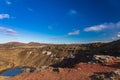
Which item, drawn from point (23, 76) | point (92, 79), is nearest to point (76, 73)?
point (92, 79)

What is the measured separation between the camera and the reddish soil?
109 feet

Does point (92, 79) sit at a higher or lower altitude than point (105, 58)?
lower

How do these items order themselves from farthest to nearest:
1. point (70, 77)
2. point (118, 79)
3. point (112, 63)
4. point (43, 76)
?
point (112, 63), point (43, 76), point (70, 77), point (118, 79)

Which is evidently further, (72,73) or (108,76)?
(72,73)

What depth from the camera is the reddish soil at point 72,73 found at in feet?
109

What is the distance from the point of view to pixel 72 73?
34.6 m

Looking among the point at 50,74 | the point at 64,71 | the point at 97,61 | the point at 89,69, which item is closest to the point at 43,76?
the point at 50,74

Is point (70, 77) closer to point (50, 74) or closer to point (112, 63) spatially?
point (50, 74)

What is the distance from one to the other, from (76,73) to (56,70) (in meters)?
4.27

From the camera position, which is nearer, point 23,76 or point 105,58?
point 23,76

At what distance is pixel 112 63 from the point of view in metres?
39.0

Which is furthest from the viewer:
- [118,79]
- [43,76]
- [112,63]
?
[112,63]

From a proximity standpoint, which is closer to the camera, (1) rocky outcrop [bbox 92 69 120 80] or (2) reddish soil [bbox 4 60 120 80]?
(1) rocky outcrop [bbox 92 69 120 80]

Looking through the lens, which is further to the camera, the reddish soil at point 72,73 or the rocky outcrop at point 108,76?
the reddish soil at point 72,73
